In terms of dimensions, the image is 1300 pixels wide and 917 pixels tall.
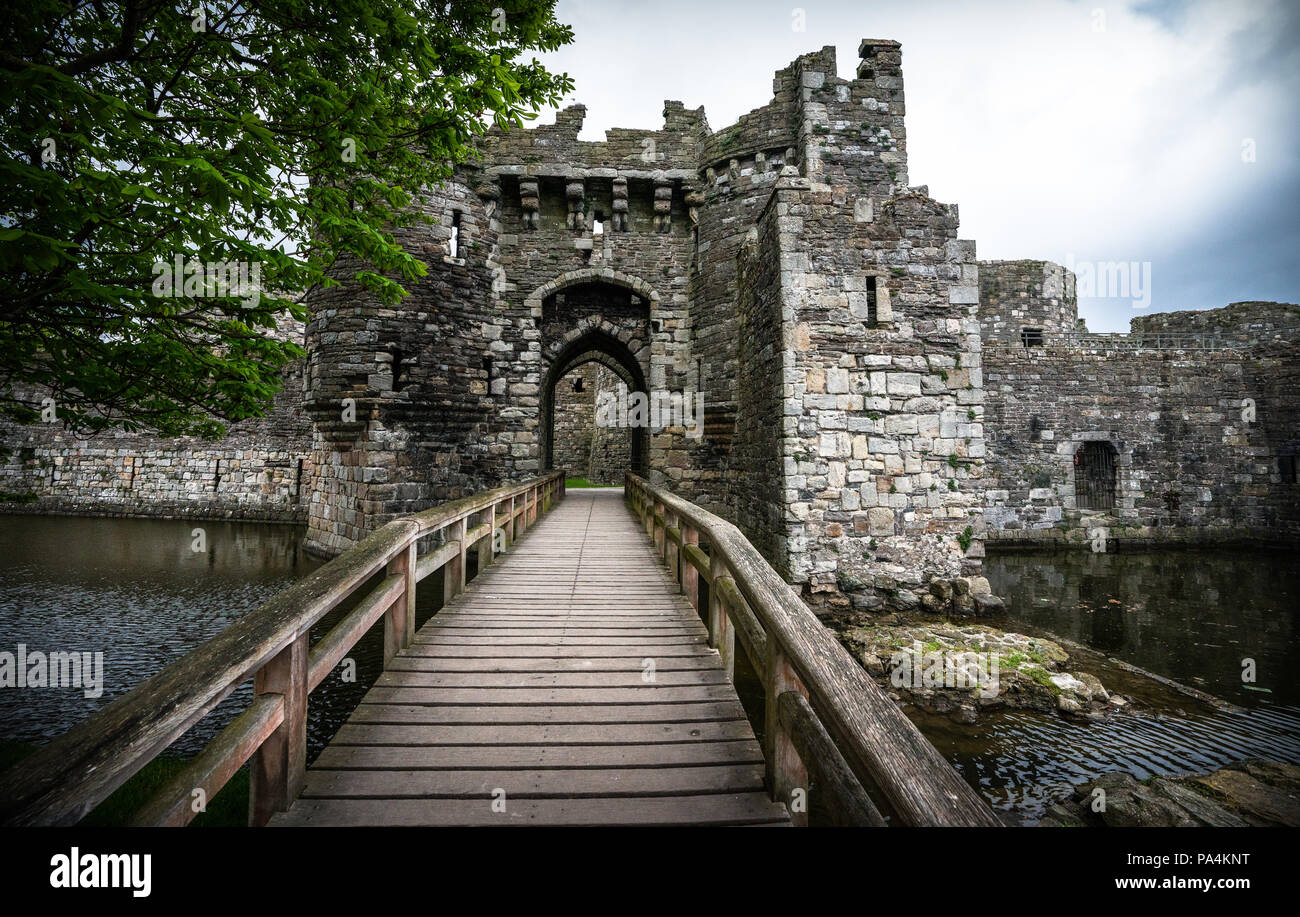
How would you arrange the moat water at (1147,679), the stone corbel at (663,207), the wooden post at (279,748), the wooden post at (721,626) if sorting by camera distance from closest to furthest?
the wooden post at (279,748)
the wooden post at (721,626)
the moat water at (1147,679)
the stone corbel at (663,207)

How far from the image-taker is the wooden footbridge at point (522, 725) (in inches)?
46.7

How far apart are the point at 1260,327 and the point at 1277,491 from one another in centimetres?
414

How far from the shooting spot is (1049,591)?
8.12m

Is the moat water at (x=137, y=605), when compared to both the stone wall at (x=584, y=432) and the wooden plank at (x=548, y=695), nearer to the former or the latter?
the wooden plank at (x=548, y=695)

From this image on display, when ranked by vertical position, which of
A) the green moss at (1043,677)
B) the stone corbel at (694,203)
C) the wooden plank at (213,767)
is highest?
the stone corbel at (694,203)

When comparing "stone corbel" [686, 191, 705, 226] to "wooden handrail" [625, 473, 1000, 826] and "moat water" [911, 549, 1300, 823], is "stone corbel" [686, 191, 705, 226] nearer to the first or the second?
"moat water" [911, 549, 1300, 823]

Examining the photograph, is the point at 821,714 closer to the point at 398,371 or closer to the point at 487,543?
the point at 487,543

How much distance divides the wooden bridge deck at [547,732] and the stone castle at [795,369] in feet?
10.8

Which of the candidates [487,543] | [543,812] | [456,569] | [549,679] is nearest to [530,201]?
[487,543]

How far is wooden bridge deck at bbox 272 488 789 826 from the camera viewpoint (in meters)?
1.91

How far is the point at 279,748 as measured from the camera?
180 cm

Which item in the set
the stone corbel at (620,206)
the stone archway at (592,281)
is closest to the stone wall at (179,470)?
the stone archway at (592,281)

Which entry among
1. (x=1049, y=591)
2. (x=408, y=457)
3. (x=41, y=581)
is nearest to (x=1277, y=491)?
(x=1049, y=591)
